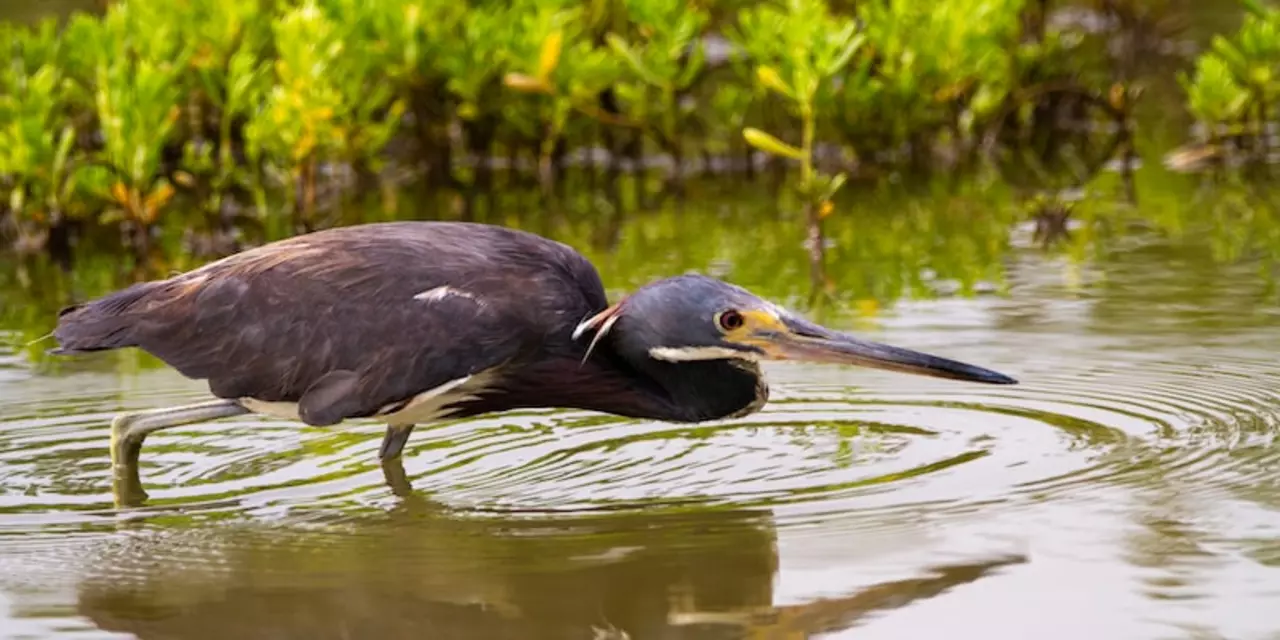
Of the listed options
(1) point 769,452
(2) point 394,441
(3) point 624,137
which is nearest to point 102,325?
(2) point 394,441

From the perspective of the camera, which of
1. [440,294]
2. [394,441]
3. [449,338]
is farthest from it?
[394,441]

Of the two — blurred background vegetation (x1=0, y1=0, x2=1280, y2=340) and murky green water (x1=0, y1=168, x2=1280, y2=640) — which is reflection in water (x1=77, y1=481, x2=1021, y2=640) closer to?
murky green water (x1=0, y1=168, x2=1280, y2=640)

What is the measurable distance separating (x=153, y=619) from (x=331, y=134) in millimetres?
5801

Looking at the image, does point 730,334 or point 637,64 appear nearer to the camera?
point 730,334

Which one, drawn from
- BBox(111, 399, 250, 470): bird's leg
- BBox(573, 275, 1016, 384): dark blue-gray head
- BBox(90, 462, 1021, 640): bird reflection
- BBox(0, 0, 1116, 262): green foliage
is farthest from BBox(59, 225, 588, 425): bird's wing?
BBox(0, 0, 1116, 262): green foliage

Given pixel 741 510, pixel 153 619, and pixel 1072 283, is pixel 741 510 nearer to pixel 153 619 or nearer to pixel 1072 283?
pixel 153 619

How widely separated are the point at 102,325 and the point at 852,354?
2.26 metres

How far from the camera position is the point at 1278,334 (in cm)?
722

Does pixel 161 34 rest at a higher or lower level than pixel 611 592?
higher

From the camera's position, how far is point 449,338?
5711 mm

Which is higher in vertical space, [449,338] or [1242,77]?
[1242,77]

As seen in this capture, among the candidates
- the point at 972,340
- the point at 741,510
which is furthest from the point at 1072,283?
the point at 741,510

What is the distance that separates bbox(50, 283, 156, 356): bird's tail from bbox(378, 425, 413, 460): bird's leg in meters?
0.79

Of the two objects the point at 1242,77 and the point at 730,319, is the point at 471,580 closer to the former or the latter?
the point at 730,319
